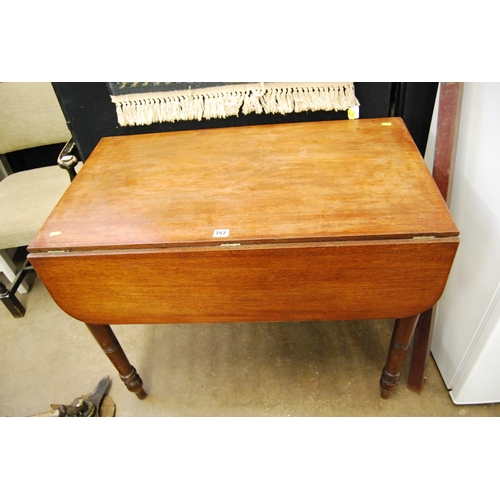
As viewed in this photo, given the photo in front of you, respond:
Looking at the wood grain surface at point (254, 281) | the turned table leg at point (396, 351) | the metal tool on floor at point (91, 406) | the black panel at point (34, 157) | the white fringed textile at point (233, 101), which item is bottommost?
the metal tool on floor at point (91, 406)

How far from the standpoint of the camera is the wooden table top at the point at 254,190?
3.22 ft

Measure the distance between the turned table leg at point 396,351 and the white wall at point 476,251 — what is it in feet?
0.71

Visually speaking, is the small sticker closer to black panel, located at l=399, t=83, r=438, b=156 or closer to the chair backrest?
black panel, located at l=399, t=83, r=438, b=156

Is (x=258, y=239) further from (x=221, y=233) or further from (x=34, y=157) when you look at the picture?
A: (x=34, y=157)

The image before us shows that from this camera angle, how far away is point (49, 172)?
6.27 ft

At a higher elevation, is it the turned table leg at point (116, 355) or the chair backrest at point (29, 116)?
the chair backrest at point (29, 116)

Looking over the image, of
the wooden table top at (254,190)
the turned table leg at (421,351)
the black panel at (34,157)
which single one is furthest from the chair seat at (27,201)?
the turned table leg at (421,351)

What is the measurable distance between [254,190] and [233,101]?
469mm

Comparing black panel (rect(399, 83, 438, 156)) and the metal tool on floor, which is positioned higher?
black panel (rect(399, 83, 438, 156))

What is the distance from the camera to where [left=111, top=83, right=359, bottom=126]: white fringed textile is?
1.38 metres

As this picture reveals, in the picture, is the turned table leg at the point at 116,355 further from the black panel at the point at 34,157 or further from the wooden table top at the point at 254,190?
the black panel at the point at 34,157

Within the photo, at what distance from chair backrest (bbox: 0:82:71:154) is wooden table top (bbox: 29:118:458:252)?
697 mm

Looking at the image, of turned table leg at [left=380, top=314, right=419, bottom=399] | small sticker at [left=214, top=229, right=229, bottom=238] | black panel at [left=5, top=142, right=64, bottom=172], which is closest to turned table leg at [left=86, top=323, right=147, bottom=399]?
small sticker at [left=214, top=229, right=229, bottom=238]

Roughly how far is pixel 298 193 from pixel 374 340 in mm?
855
